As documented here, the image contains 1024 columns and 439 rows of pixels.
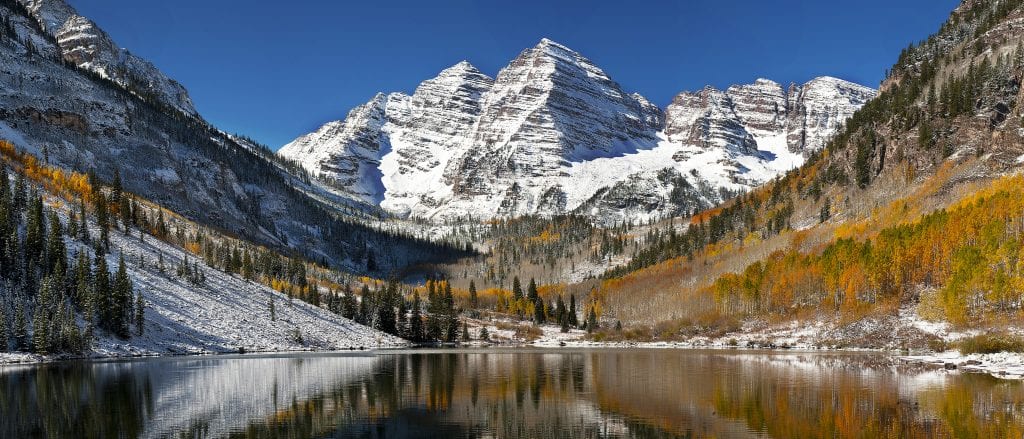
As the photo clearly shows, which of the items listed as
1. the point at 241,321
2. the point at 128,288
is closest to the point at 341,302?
the point at 241,321

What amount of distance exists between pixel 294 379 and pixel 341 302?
9648cm

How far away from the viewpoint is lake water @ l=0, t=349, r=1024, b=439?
38.6 m

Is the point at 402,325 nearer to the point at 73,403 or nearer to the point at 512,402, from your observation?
the point at 512,402

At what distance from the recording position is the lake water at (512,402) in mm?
38625

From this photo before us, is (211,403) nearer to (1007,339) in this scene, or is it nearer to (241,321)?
(241,321)

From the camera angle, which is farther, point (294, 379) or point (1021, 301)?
point (1021, 301)

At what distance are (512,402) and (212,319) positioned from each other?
85472 millimetres

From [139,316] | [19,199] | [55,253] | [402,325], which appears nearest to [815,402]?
[139,316]

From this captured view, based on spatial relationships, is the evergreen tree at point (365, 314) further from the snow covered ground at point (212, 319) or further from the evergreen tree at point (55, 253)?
the evergreen tree at point (55, 253)

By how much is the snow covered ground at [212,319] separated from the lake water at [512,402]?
29.5 m

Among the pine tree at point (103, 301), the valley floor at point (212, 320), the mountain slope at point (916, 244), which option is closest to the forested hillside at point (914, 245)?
the mountain slope at point (916, 244)

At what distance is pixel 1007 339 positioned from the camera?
272ft

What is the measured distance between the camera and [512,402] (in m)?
51.5

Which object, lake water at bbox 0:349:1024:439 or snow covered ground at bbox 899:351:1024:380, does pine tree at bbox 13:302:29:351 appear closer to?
lake water at bbox 0:349:1024:439
